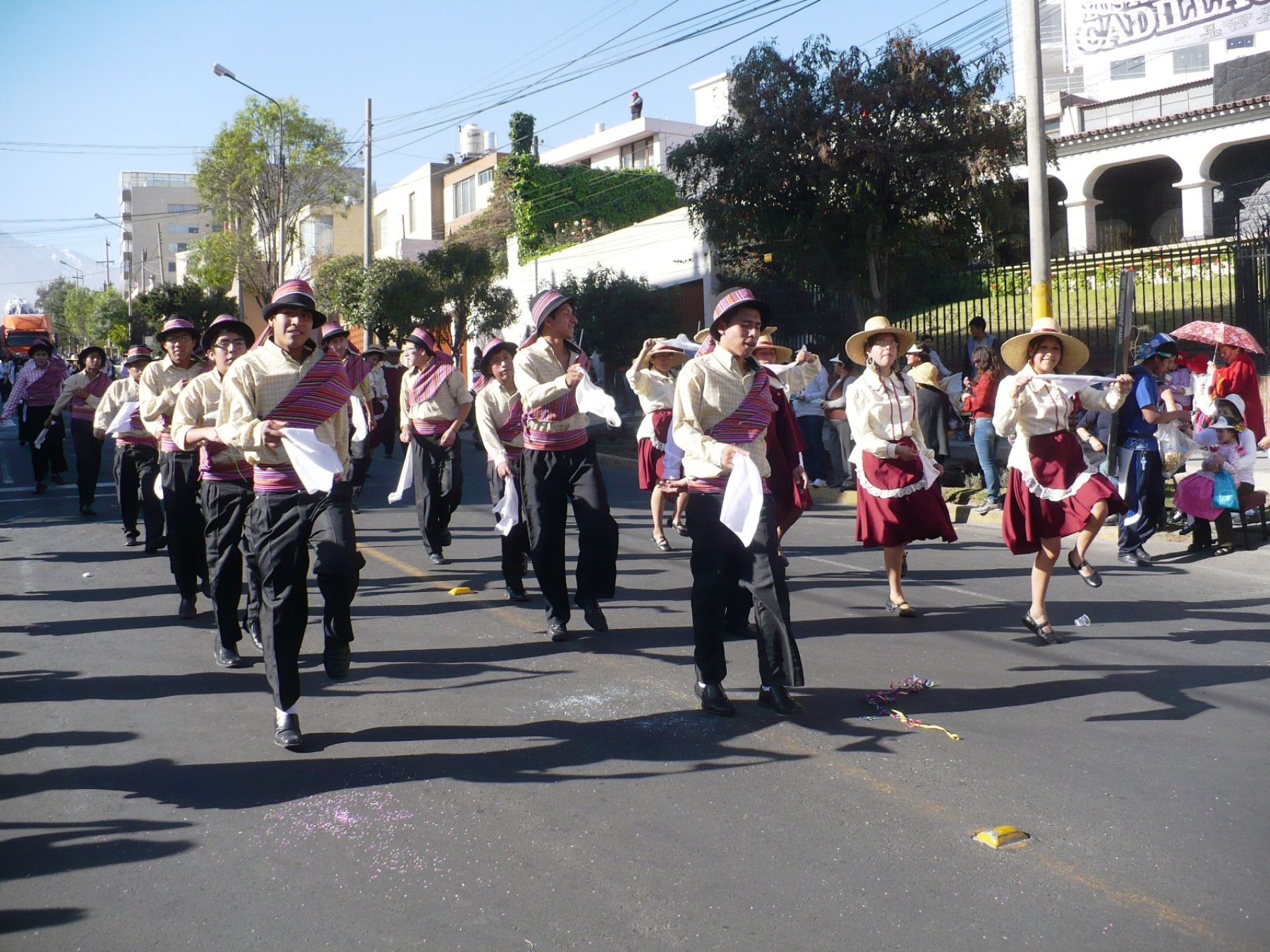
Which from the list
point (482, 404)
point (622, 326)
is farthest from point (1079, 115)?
point (482, 404)

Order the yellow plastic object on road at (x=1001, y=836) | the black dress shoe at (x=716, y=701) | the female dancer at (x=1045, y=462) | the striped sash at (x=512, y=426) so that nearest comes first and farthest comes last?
1. the yellow plastic object on road at (x=1001, y=836)
2. the black dress shoe at (x=716, y=701)
3. the female dancer at (x=1045, y=462)
4. the striped sash at (x=512, y=426)

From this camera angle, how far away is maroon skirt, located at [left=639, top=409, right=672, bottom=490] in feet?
36.4

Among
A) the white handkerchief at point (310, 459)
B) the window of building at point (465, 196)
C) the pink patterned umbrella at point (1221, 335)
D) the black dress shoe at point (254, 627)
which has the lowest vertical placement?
the black dress shoe at point (254, 627)

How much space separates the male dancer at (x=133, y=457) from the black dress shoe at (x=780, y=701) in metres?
6.05

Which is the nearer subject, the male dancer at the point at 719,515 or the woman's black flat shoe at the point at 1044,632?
the male dancer at the point at 719,515

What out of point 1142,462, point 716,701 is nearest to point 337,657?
point 716,701

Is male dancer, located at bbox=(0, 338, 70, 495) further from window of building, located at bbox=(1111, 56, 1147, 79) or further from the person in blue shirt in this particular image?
window of building, located at bbox=(1111, 56, 1147, 79)

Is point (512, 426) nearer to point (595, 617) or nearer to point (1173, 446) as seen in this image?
point (595, 617)

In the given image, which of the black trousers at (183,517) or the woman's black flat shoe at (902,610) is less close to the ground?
the black trousers at (183,517)

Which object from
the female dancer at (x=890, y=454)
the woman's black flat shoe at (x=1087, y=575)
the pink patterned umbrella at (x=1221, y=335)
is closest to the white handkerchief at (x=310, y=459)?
the female dancer at (x=890, y=454)

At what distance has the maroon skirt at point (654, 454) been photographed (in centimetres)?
1109

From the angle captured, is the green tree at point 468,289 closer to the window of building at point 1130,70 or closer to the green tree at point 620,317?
the green tree at point 620,317

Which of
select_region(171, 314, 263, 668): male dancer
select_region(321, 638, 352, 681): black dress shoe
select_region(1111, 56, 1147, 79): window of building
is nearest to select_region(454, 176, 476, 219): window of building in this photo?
select_region(1111, 56, 1147, 79): window of building

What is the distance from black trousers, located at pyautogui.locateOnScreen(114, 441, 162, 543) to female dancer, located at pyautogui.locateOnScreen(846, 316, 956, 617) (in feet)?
19.8
